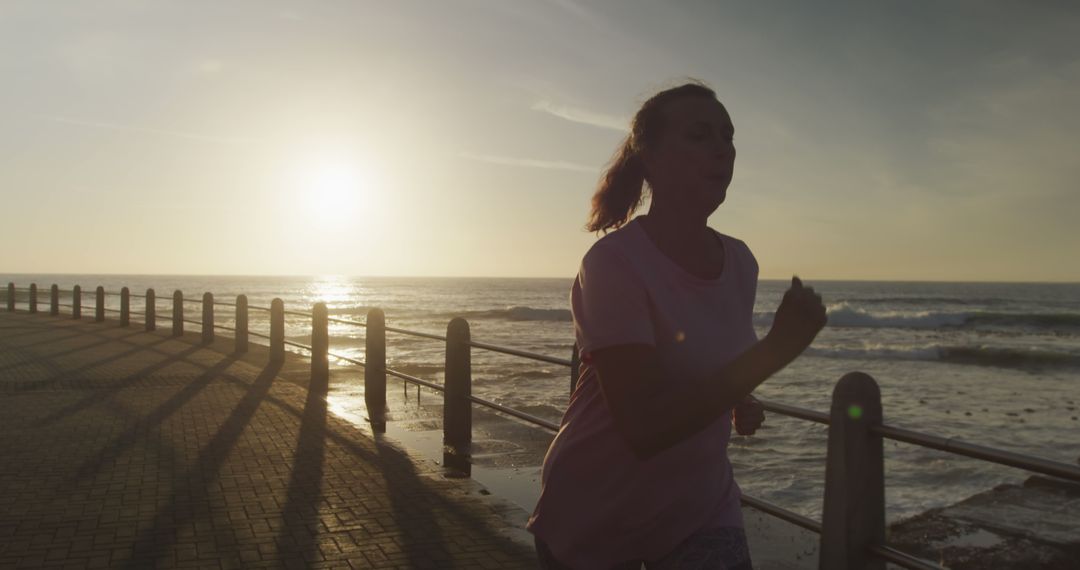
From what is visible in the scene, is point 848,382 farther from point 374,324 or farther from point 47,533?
point 374,324

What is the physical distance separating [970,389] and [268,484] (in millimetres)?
20407

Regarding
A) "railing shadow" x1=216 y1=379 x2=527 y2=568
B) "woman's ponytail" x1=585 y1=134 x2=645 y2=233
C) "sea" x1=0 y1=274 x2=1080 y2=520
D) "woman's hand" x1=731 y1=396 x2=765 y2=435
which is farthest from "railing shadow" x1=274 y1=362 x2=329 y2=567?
"woman's ponytail" x1=585 y1=134 x2=645 y2=233

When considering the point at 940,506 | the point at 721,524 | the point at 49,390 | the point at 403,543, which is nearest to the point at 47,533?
the point at 403,543

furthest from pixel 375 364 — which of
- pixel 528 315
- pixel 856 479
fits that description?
pixel 528 315

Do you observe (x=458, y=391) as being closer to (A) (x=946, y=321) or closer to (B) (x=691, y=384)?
(B) (x=691, y=384)

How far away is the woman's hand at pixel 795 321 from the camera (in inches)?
60.5

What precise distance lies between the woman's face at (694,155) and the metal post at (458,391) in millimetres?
5254

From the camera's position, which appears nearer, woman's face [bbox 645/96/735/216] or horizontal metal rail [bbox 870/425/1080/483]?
woman's face [bbox 645/96/735/216]

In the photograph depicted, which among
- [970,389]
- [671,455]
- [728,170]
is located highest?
[728,170]

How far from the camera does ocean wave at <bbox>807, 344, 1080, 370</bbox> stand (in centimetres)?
3128

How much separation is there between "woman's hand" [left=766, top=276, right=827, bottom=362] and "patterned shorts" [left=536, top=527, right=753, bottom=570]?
62cm

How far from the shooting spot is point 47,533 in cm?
486

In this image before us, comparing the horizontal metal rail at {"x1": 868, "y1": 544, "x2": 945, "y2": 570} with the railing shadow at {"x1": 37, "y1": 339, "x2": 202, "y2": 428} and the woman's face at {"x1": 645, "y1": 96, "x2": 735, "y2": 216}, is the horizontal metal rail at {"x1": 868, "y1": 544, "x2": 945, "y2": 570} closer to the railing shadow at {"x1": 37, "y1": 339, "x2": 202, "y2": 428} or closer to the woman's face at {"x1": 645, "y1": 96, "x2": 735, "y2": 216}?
the woman's face at {"x1": 645, "y1": 96, "x2": 735, "y2": 216}

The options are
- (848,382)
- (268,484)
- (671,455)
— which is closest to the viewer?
(671,455)
